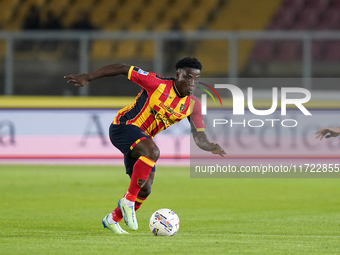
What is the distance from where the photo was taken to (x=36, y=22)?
614 inches

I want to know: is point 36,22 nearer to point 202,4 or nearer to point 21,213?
point 202,4

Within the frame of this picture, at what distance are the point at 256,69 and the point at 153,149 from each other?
360 inches

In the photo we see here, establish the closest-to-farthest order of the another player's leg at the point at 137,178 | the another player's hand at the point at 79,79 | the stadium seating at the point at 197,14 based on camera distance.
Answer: the another player's hand at the point at 79,79
the another player's leg at the point at 137,178
the stadium seating at the point at 197,14

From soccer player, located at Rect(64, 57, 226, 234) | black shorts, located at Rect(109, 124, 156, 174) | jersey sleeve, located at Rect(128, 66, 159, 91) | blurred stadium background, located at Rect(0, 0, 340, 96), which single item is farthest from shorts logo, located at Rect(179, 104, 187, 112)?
blurred stadium background, located at Rect(0, 0, 340, 96)

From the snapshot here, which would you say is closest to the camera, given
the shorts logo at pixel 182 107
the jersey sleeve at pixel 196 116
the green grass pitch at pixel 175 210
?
the green grass pitch at pixel 175 210

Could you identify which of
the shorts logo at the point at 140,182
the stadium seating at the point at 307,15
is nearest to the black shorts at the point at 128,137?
the shorts logo at the point at 140,182

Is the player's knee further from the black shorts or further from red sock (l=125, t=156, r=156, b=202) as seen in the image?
the black shorts

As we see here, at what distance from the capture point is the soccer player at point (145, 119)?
19.9ft

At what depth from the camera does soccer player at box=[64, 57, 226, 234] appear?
607 cm

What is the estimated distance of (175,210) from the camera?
8.55 meters

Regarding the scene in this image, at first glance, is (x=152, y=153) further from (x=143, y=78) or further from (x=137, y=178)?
(x=143, y=78)

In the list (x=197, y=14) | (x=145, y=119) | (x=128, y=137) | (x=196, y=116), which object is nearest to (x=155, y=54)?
(x=197, y=14)

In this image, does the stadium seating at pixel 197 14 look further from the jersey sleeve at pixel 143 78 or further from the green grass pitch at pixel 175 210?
the jersey sleeve at pixel 143 78

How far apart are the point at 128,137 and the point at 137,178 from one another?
18.5 inches
